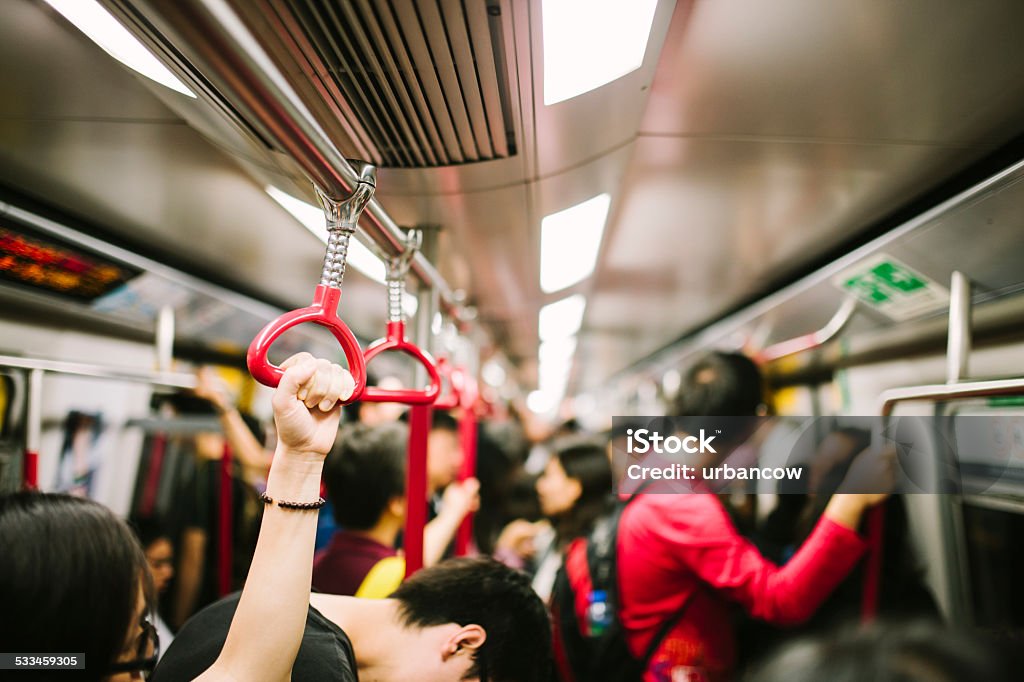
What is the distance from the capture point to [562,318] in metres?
3.31

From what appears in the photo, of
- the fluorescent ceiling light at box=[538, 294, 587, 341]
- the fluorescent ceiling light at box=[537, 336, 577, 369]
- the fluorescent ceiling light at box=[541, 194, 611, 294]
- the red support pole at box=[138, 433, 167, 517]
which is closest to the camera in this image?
the fluorescent ceiling light at box=[541, 194, 611, 294]

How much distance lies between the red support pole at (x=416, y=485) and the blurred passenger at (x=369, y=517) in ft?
0.36

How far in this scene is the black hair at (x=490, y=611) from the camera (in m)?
1.01

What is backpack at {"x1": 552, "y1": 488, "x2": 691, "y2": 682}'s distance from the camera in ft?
5.08

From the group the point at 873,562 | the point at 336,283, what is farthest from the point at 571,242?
the point at 873,562

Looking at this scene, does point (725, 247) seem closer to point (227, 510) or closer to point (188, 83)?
point (188, 83)

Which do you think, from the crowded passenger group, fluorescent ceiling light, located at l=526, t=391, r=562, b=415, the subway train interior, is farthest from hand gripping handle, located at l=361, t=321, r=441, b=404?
fluorescent ceiling light, located at l=526, t=391, r=562, b=415

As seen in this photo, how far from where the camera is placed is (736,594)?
4.57 ft

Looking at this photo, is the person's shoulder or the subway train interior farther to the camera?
the person's shoulder

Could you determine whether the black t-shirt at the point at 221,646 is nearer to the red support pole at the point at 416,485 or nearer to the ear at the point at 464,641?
the ear at the point at 464,641

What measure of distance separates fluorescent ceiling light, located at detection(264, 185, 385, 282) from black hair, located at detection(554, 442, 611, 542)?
998mm

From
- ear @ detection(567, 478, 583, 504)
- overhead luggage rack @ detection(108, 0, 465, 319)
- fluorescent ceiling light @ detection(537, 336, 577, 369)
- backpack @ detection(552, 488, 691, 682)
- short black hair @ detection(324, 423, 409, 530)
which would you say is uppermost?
fluorescent ceiling light @ detection(537, 336, 577, 369)

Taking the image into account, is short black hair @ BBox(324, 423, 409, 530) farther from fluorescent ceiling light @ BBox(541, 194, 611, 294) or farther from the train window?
the train window

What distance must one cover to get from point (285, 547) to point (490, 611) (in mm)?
594
